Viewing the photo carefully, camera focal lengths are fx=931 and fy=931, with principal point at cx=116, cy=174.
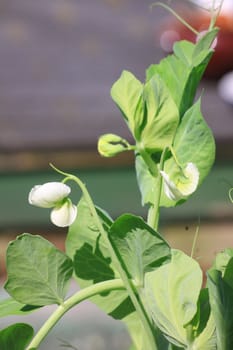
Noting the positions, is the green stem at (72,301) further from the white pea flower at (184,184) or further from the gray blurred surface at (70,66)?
the gray blurred surface at (70,66)

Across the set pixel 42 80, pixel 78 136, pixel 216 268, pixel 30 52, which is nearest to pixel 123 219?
pixel 216 268

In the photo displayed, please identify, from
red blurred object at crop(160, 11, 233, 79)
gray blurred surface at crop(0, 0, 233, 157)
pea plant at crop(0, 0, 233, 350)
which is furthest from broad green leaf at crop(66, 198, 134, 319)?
red blurred object at crop(160, 11, 233, 79)

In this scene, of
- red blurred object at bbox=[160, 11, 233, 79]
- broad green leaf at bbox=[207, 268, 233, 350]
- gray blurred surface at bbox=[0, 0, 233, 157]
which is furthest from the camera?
red blurred object at bbox=[160, 11, 233, 79]

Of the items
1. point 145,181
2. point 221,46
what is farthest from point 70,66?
point 145,181

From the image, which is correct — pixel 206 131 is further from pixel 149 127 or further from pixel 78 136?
pixel 78 136

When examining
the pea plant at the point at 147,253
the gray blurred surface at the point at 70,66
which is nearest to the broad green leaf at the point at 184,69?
the pea plant at the point at 147,253

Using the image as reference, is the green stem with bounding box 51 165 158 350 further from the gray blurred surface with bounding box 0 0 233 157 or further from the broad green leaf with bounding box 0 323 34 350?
the gray blurred surface with bounding box 0 0 233 157

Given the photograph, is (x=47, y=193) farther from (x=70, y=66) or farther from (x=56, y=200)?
(x=70, y=66)
